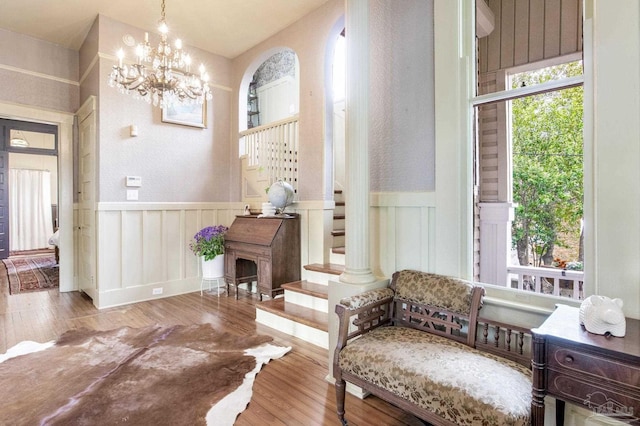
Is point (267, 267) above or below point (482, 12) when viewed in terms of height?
below

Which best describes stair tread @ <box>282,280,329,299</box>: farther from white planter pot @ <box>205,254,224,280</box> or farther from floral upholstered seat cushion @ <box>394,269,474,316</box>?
white planter pot @ <box>205,254,224,280</box>

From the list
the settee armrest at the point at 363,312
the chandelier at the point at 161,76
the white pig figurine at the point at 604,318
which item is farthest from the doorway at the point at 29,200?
the white pig figurine at the point at 604,318

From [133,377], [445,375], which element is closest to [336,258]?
[133,377]

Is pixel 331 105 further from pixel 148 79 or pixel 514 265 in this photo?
pixel 514 265

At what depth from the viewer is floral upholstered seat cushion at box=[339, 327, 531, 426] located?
131 cm

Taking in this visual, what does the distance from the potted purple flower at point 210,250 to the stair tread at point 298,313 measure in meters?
1.34

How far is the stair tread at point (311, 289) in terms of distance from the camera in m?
3.30

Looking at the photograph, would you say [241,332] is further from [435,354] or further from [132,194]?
[132,194]

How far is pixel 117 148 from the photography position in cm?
427

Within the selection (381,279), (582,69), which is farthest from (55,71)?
(582,69)

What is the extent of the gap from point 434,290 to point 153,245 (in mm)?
Answer: 4011

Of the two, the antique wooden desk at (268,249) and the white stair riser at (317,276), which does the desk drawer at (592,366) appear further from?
the antique wooden desk at (268,249)

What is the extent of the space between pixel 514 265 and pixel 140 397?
2611 millimetres

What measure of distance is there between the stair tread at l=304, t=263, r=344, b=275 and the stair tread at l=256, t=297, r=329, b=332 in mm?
468
